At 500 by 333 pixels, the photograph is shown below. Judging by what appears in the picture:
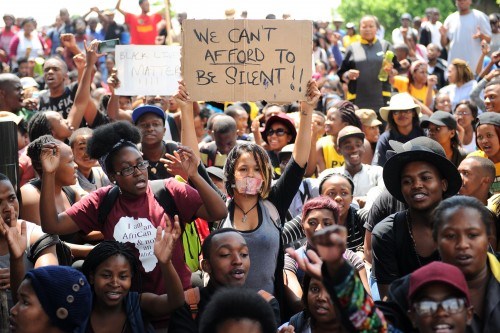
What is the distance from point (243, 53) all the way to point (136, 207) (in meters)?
1.48

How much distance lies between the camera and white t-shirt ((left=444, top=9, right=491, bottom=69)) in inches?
653

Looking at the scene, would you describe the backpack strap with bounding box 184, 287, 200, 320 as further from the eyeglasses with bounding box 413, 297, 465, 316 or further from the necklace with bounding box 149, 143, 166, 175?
the necklace with bounding box 149, 143, 166, 175

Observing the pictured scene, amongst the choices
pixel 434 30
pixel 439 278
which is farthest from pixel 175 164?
Result: pixel 434 30

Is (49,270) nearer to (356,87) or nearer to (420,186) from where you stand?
(420,186)

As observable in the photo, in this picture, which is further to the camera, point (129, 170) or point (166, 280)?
point (129, 170)

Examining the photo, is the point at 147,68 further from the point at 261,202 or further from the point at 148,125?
the point at 261,202

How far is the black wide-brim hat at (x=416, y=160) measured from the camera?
18.3 feet

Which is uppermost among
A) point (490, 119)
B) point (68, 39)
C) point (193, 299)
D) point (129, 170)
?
point (68, 39)

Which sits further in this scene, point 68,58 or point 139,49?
point 68,58

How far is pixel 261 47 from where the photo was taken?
6.81 m

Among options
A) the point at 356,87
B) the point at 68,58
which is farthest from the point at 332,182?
the point at 68,58

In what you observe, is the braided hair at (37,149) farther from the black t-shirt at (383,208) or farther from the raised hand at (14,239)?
the black t-shirt at (383,208)

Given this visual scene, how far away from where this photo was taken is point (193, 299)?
18.3ft

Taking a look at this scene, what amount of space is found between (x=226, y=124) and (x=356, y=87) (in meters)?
4.48
